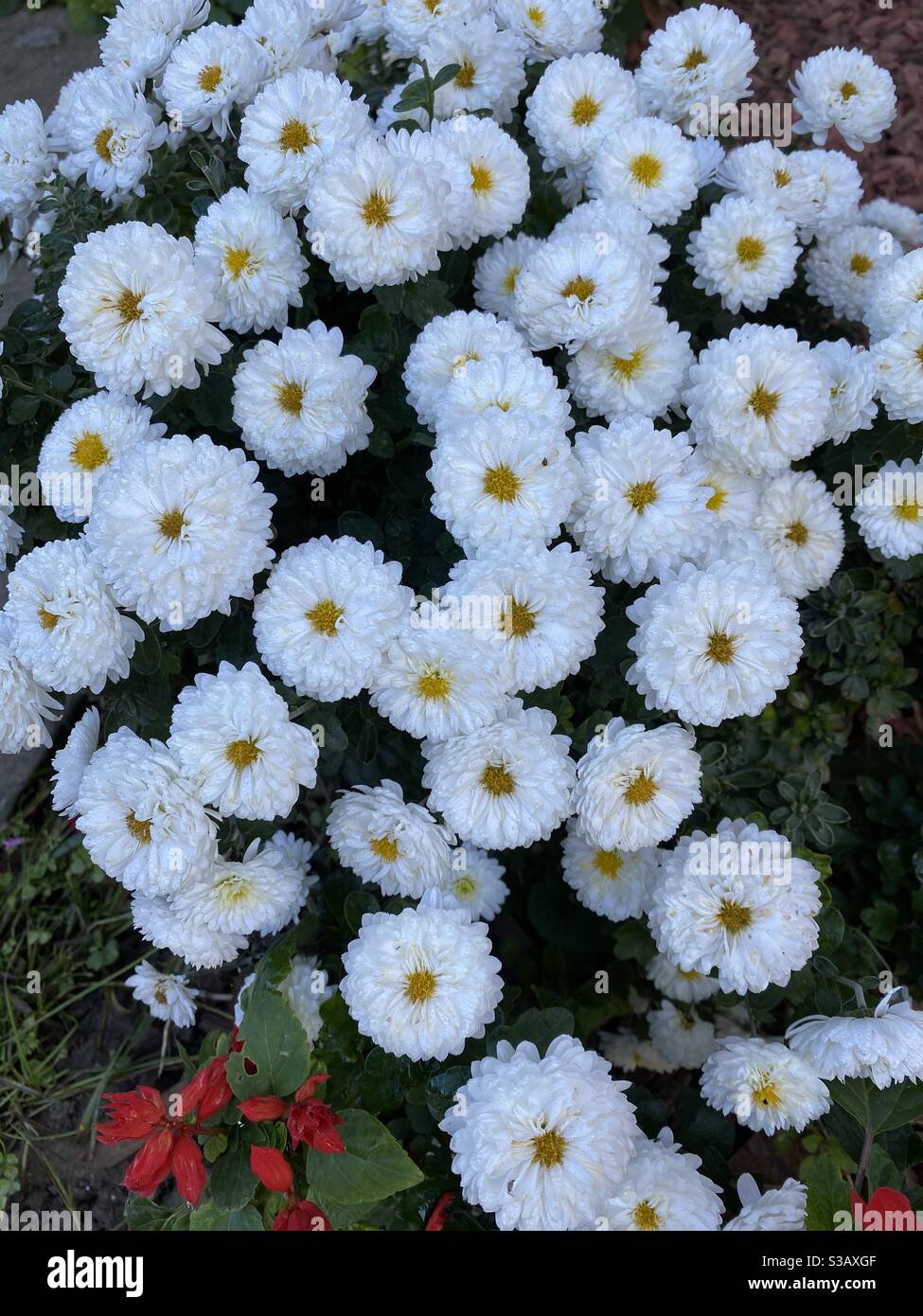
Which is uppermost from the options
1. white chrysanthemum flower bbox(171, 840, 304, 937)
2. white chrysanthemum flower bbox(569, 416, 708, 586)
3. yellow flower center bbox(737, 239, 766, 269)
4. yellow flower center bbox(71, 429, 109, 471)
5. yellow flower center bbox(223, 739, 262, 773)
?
yellow flower center bbox(737, 239, 766, 269)

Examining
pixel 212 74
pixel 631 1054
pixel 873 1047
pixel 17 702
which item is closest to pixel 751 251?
pixel 212 74

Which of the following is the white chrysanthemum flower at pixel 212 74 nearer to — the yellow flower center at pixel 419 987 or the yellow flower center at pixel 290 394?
the yellow flower center at pixel 290 394

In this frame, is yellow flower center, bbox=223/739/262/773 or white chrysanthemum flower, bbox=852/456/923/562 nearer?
yellow flower center, bbox=223/739/262/773

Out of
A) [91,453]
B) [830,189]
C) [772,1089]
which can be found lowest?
[772,1089]

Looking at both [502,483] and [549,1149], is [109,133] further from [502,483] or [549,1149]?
[549,1149]

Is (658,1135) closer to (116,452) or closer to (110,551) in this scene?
(110,551)

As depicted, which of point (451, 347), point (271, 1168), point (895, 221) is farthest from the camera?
point (895, 221)

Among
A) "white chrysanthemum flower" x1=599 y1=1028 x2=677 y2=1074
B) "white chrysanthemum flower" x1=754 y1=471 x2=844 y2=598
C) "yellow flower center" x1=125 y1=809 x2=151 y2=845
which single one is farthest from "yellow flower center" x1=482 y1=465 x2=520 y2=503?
"white chrysanthemum flower" x1=599 y1=1028 x2=677 y2=1074

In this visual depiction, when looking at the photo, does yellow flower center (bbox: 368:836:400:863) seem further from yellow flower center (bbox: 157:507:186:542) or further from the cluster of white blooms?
yellow flower center (bbox: 157:507:186:542)
